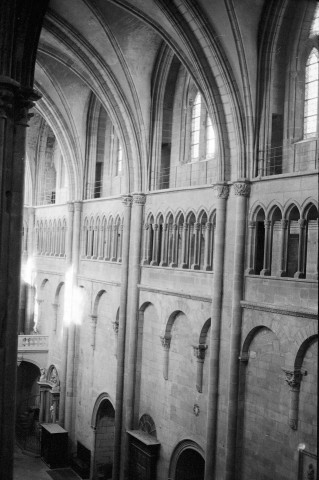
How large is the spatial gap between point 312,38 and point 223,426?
1036 cm

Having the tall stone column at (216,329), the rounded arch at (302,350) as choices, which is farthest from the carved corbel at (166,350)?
the rounded arch at (302,350)

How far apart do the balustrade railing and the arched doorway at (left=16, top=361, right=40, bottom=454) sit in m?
1.26

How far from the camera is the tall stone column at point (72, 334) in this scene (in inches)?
1059

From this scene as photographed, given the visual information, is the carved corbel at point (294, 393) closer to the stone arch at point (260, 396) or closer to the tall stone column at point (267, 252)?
the stone arch at point (260, 396)

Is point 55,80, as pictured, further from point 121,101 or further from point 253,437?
point 253,437

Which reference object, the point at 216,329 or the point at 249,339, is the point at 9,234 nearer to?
the point at 249,339

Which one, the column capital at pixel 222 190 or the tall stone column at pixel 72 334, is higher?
the column capital at pixel 222 190

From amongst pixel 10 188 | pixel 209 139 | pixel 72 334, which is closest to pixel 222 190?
pixel 209 139

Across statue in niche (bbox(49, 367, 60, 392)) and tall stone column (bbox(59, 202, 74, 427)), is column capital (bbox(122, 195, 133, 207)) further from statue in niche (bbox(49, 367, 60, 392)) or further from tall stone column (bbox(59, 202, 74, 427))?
statue in niche (bbox(49, 367, 60, 392))

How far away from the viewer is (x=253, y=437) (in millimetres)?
16953

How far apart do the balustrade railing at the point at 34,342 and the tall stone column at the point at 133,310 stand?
8769mm

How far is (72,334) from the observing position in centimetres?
2712

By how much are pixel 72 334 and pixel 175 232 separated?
8628mm

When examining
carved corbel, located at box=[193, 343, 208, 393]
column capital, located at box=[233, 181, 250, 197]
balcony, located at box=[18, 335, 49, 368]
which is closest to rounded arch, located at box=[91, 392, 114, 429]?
balcony, located at box=[18, 335, 49, 368]
